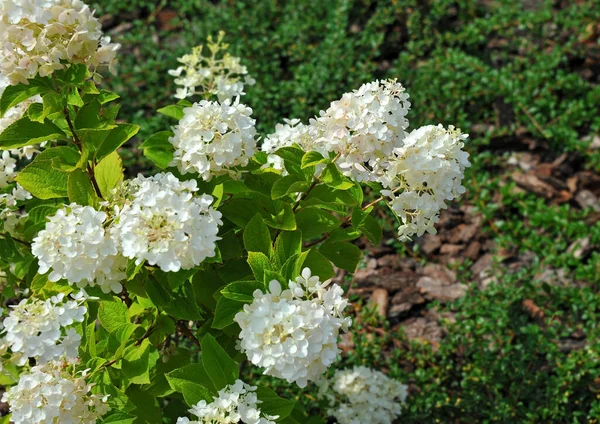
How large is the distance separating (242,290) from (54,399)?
50cm

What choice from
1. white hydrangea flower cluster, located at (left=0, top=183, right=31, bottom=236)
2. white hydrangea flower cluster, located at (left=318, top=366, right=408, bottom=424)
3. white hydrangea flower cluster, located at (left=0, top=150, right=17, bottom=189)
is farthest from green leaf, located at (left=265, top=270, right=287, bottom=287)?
white hydrangea flower cluster, located at (left=318, top=366, right=408, bottom=424)

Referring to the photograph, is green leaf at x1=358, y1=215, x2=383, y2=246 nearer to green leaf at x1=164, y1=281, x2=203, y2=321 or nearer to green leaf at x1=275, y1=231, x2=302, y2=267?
green leaf at x1=275, y1=231, x2=302, y2=267

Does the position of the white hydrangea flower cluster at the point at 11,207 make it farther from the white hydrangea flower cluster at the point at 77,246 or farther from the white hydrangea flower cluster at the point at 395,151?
the white hydrangea flower cluster at the point at 395,151

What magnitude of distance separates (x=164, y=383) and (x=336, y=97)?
2.40 metres

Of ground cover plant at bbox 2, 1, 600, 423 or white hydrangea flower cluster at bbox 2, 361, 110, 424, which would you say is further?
ground cover plant at bbox 2, 1, 600, 423

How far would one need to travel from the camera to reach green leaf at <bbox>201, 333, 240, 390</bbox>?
5.58ft

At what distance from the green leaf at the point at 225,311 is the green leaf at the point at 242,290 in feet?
0.20

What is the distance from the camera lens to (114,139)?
6.14ft

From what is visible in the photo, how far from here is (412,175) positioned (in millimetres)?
1702

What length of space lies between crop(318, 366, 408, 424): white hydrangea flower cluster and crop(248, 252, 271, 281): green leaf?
110 centimetres

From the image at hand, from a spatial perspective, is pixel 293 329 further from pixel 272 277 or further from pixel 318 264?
pixel 318 264

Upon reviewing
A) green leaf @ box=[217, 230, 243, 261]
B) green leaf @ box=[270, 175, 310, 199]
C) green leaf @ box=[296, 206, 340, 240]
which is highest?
green leaf @ box=[270, 175, 310, 199]

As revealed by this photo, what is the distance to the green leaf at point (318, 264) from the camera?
184 cm

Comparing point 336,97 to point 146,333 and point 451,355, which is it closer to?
point 451,355
